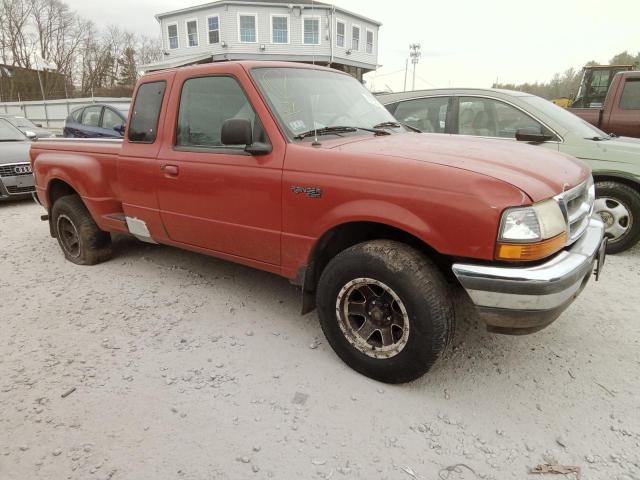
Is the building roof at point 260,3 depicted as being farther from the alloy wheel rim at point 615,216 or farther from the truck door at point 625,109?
the alloy wheel rim at point 615,216

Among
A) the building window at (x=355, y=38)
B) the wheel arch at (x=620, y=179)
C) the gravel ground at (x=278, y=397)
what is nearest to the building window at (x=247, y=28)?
the building window at (x=355, y=38)

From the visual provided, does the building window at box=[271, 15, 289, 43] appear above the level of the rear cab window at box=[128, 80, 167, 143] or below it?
above

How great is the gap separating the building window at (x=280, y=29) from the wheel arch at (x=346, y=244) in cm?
2907

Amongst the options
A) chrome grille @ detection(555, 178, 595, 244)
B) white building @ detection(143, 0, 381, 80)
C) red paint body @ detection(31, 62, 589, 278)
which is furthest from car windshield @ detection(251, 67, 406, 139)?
white building @ detection(143, 0, 381, 80)

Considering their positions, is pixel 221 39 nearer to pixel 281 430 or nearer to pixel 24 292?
pixel 24 292

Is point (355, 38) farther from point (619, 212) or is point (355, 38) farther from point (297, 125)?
point (297, 125)

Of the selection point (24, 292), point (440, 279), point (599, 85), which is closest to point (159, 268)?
point (24, 292)

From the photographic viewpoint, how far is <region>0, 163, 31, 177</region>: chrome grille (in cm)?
779

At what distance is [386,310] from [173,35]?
110 feet

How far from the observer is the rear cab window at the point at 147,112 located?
3686 mm

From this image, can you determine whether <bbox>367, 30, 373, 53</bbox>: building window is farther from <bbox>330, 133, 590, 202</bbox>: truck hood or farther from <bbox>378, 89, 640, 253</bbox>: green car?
<bbox>330, 133, 590, 202</bbox>: truck hood

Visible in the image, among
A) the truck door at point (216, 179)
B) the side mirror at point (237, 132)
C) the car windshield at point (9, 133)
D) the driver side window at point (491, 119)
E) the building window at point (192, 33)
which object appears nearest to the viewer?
the side mirror at point (237, 132)

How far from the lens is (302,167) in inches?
108

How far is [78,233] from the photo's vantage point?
4.66 m
